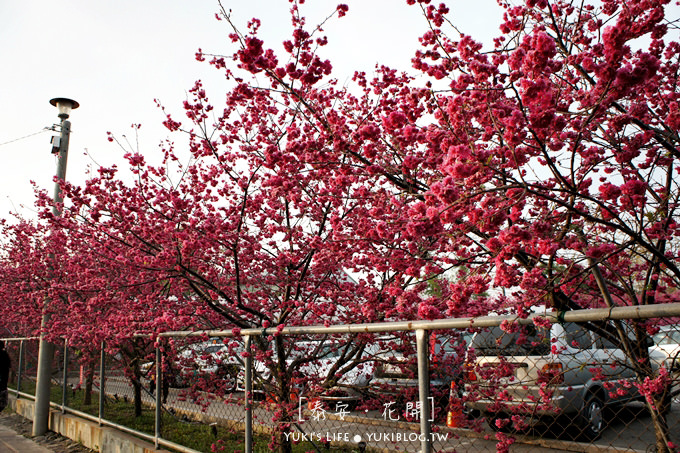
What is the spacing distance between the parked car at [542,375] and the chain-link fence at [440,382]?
1cm

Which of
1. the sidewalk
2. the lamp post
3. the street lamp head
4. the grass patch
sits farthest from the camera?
the street lamp head

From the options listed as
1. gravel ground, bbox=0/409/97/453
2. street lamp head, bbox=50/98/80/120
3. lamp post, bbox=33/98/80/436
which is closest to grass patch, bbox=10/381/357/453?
lamp post, bbox=33/98/80/436

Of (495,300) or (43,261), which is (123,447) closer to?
(495,300)

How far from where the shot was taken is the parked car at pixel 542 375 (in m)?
3.16

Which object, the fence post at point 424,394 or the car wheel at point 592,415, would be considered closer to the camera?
the fence post at point 424,394

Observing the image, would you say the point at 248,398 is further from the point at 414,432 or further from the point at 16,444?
the point at 16,444

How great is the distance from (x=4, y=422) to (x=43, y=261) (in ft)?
11.0

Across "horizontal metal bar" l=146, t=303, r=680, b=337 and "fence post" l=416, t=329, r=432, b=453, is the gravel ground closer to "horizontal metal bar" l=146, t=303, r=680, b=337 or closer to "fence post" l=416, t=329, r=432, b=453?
"horizontal metal bar" l=146, t=303, r=680, b=337

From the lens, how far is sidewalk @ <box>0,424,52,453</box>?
6.96 meters

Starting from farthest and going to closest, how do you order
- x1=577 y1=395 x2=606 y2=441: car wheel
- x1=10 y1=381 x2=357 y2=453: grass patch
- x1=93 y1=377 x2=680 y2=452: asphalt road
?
x1=10 y1=381 x2=357 y2=453: grass patch → x1=93 y1=377 x2=680 y2=452: asphalt road → x1=577 y1=395 x2=606 y2=441: car wheel

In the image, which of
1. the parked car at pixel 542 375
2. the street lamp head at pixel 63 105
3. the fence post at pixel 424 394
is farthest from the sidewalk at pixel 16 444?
the fence post at pixel 424 394

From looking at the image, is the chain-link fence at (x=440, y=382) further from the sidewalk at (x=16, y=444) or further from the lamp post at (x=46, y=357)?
the lamp post at (x=46, y=357)

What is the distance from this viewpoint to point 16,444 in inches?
292

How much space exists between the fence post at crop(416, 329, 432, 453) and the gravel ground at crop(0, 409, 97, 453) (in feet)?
19.4
